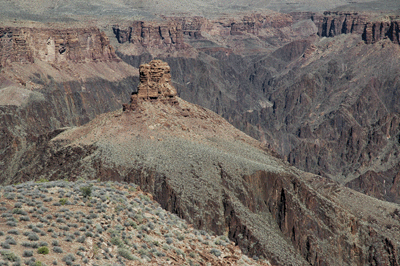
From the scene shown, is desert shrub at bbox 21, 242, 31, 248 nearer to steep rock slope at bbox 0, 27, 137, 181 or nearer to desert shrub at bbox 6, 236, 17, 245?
desert shrub at bbox 6, 236, 17, 245

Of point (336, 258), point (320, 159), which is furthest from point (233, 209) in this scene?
point (320, 159)

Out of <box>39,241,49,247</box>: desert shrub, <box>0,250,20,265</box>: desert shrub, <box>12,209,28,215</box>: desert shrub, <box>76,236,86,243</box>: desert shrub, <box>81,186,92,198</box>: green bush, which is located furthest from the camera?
<box>81,186,92,198</box>: green bush

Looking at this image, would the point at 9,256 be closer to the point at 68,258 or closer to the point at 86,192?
the point at 68,258

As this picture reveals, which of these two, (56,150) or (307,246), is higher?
(56,150)

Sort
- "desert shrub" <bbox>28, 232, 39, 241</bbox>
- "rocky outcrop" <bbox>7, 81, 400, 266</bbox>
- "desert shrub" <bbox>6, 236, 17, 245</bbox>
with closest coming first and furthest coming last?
"desert shrub" <bbox>6, 236, 17, 245</bbox> → "desert shrub" <bbox>28, 232, 39, 241</bbox> → "rocky outcrop" <bbox>7, 81, 400, 266</bbox>

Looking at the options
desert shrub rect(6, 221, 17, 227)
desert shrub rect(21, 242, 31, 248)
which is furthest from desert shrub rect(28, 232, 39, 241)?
desert shrub rect(6, 221, 17, 227)

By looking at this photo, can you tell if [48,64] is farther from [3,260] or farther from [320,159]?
[3,260]
